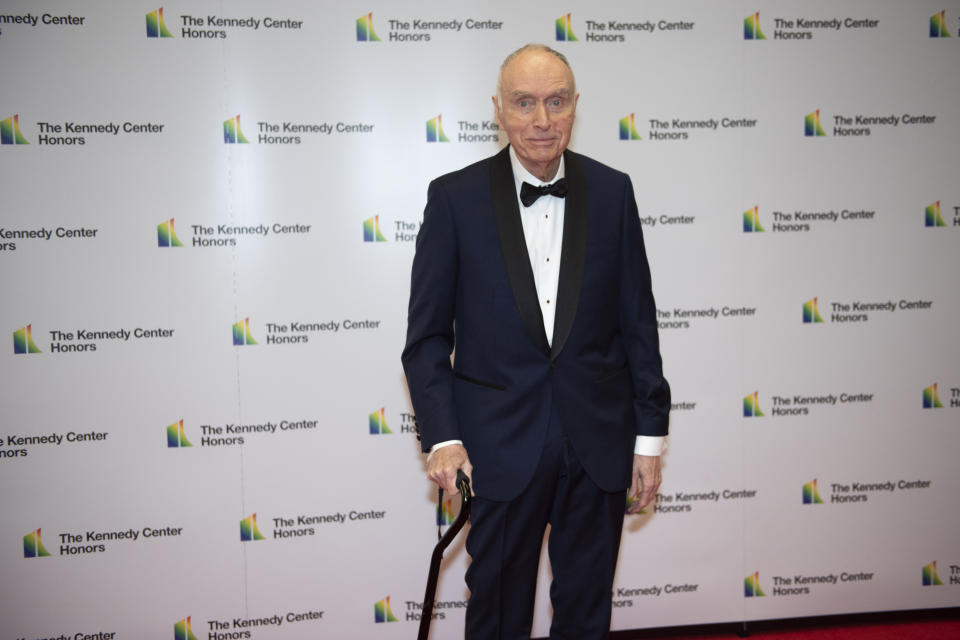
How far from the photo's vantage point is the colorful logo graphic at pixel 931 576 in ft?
9.74

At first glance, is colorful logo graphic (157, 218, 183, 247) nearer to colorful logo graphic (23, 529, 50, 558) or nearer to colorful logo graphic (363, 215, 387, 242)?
colorful logo graphic (363, 215, 387, 242)

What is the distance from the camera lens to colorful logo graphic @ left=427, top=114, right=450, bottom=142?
271 centimetres

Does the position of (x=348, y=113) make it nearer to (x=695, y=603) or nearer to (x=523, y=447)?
(x=523, y=447)

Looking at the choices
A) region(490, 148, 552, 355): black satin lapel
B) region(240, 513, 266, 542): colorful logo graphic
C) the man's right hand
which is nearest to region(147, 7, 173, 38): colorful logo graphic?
region(490, 148, 552, 355): black satin lapel

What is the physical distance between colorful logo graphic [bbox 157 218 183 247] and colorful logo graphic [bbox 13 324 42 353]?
608mm

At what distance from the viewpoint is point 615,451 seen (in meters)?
1.74

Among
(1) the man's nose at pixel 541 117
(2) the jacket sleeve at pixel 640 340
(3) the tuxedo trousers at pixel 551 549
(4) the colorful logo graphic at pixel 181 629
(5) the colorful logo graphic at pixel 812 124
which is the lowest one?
(4) the colorful logo graphic at pixel 181 629

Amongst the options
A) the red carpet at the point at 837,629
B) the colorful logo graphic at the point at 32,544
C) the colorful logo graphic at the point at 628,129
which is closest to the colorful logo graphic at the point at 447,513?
the red carpet at the point at 837,629

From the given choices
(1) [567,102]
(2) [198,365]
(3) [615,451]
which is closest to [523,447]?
(3) [615,451]

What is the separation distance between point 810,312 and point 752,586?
4.14 ft

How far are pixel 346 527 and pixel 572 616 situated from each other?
4.19ft

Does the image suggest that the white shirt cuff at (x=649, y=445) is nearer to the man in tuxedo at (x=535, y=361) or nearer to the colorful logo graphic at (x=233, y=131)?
the man in tuxedo at (x=535, y=361)

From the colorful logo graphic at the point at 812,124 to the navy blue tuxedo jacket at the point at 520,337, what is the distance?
1.49 metres

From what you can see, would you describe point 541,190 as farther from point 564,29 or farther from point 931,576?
point 931,576
